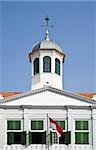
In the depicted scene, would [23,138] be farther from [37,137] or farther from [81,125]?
[81,125]

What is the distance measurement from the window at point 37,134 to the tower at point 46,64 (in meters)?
4.36

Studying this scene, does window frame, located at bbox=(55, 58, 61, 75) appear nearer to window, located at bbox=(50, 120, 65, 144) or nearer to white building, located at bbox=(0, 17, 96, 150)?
white building, located at bbox=(0, 17, 96, 150)

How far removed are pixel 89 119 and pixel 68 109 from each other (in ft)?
6.06

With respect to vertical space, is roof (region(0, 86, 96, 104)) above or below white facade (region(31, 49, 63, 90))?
below

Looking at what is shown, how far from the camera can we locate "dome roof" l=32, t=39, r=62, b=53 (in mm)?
40969

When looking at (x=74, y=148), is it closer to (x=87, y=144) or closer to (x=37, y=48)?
(x=87, y=144)

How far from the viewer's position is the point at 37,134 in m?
36.7

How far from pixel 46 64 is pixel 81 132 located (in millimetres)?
7205

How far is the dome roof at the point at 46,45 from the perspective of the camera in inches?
1613

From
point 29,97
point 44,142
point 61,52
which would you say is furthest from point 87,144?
point 61,52

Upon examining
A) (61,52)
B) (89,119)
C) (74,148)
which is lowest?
(74,148)

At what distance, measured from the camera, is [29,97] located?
37.4m

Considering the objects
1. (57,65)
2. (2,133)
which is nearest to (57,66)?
(57,65)

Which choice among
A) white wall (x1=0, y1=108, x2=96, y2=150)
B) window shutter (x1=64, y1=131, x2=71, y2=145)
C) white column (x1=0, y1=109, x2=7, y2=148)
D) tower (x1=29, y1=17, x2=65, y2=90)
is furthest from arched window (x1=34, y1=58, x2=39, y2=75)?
window shutter (x1=64, y1=131, x2=71, y2=145)
